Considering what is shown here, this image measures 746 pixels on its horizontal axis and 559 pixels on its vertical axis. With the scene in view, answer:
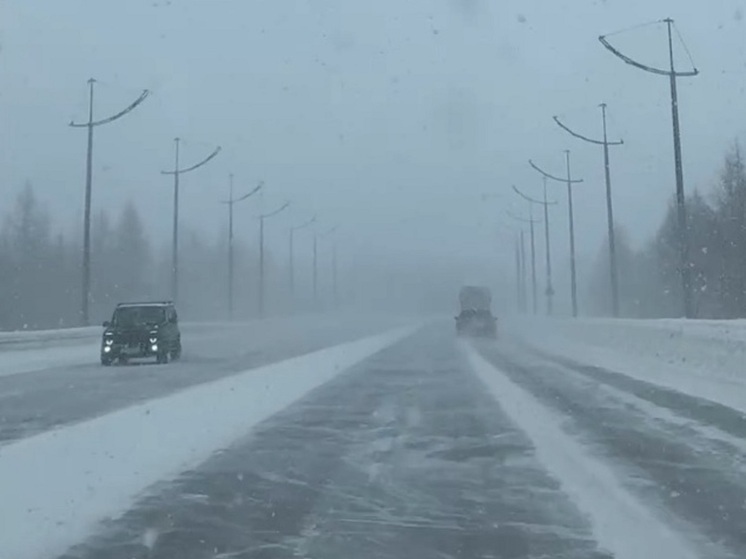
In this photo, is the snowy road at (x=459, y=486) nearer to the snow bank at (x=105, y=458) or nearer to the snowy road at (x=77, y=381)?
the snow bank at (x=105, y=458)

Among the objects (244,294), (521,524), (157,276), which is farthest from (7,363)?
(244,294)

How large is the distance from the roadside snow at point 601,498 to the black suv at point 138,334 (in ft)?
75.7

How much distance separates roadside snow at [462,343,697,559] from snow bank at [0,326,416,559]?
3.96 metres

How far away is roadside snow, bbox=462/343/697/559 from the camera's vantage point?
901 cm

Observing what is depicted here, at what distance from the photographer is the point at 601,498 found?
11188mm

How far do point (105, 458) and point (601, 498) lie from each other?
585 cm

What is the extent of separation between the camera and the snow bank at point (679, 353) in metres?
25.7

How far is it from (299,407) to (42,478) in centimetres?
901

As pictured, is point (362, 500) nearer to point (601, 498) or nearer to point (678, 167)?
point (601, 498)

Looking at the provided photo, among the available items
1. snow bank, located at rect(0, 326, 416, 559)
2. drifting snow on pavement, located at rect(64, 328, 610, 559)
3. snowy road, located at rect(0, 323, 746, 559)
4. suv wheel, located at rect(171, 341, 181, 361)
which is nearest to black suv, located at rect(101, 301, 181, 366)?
suv wheel, located at rect(171, 341, 181, 361)

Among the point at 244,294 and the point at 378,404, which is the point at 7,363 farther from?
the point at 244,294

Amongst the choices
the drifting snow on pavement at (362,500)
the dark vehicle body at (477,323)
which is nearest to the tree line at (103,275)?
the dark vehicle body at (477,323)

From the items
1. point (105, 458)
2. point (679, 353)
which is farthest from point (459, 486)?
point (679, 353)

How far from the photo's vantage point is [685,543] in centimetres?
913
